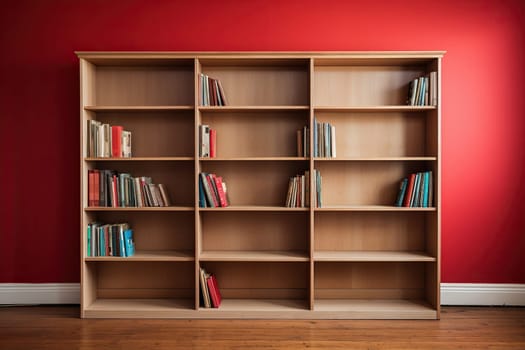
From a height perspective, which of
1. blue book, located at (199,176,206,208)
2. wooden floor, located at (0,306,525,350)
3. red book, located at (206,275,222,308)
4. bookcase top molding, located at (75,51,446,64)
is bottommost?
wooden floor, located at (0,306,525,350)

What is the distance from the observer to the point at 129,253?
384cm

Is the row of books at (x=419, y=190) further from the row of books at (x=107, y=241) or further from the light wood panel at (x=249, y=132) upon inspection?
the row of books at (x=107, y=241)

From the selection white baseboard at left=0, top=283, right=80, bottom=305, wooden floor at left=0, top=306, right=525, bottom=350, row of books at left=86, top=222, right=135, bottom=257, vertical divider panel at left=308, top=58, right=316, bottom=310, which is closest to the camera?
wooden floor at left=0, top=306, right=525, bottom=350

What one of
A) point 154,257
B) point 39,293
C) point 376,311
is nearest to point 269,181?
point 154,257

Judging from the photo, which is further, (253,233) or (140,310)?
(253,233)

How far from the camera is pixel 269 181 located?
13.3 feet

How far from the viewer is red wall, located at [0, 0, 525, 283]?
4.06m

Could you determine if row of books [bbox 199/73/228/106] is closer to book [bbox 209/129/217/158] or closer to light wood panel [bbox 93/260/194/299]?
book [bbox 209/129/217/158]

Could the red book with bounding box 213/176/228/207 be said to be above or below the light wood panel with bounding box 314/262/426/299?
above

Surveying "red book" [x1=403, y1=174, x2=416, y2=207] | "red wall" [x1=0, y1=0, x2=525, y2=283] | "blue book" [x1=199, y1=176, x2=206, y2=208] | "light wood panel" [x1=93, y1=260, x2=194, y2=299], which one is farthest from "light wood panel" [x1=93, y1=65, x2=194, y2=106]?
"red book" [x1=403, y1=174, x2=416, y2=207]

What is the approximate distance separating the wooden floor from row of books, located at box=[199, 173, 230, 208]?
36.6 inches

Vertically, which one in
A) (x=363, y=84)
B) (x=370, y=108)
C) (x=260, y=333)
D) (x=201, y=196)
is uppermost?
(x=363, y=84)

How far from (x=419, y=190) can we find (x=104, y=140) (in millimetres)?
2559

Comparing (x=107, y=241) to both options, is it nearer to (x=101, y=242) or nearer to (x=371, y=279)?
(x=101, y=242)
